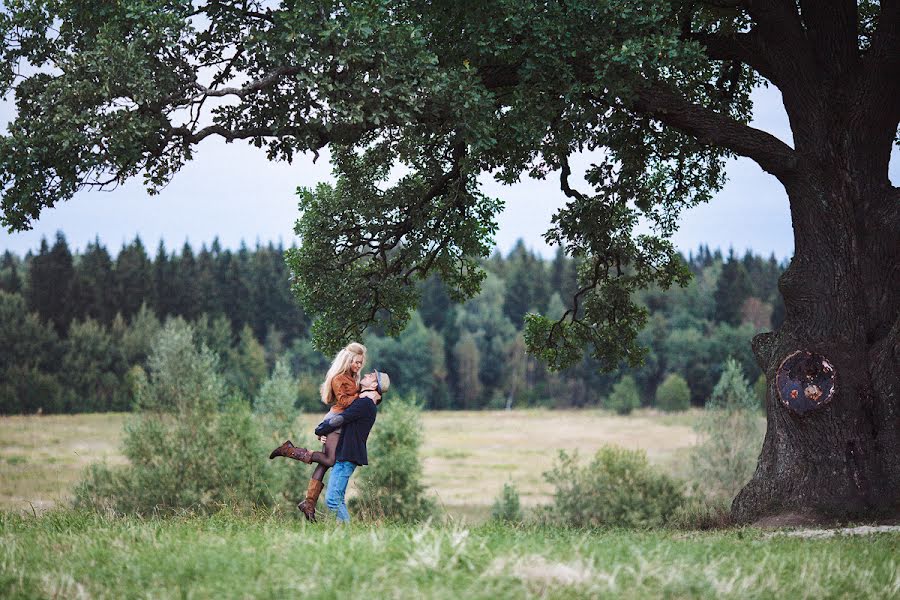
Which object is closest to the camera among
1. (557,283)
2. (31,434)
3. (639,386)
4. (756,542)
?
(756,542)

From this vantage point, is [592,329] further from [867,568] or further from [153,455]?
[153,455]

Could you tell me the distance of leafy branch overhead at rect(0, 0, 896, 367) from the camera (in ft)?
41.2

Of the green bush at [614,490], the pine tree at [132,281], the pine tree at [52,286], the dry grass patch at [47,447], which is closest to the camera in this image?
the green bush at [614,490]

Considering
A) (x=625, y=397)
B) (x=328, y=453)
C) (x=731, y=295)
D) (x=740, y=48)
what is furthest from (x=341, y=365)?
(x=731, y=295)

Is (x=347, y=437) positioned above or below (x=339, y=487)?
above

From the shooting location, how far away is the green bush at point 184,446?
48688 millimetres

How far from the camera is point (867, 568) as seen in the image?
8.51 metres

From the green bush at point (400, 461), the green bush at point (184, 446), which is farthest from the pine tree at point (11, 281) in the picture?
the green bush at point (400, 461)

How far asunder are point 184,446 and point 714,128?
41415mm

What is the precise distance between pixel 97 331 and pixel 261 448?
135 ft

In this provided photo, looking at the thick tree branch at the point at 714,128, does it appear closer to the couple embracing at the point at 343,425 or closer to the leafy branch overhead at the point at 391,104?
the leafy branch overhead at the point at 391,104

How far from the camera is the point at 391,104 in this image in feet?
42.2

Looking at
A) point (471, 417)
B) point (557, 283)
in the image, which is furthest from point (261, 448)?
point (557, 283)

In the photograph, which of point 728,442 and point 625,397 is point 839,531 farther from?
point 625,397
